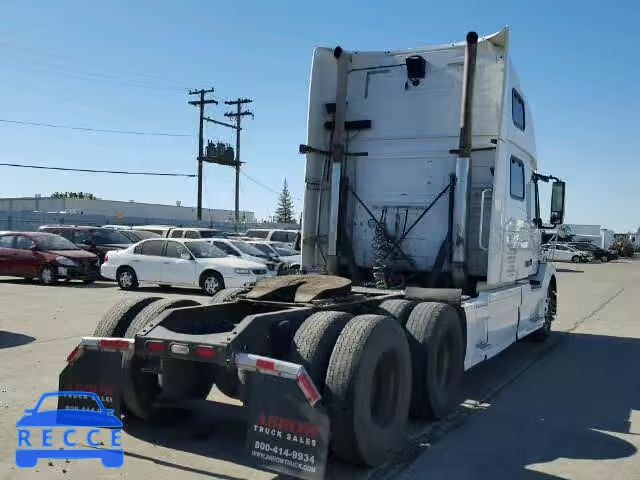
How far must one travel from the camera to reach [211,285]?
51.9 feet

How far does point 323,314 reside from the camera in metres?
4.66

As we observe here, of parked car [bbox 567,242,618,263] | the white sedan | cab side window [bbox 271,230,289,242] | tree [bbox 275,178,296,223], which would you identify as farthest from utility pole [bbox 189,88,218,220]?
tree [bbox 275,178,296,223]

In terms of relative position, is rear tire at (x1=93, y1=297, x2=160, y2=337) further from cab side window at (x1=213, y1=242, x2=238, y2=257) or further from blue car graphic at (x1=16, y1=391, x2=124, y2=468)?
cab side window at (x1=213, y1=242, x2=238, y2=257)

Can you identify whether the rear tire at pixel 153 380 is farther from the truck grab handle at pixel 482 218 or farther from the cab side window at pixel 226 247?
the cab side window at pixel 226 247

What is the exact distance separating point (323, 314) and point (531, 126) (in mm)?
5338

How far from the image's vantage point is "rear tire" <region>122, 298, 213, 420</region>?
177 inches

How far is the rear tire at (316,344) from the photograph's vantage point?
421cm

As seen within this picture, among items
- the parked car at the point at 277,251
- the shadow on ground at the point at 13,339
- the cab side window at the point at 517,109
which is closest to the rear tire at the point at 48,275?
the parked car at the point at 277,251

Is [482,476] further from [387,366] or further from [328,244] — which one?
[328,244]

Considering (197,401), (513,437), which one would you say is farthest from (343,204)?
(513,437)

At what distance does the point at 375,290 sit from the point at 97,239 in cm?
1649

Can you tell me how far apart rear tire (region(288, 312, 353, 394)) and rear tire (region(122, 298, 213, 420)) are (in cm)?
82

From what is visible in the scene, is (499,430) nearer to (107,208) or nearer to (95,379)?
(95,379)

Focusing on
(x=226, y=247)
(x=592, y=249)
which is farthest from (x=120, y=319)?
(x=592, y=249)
